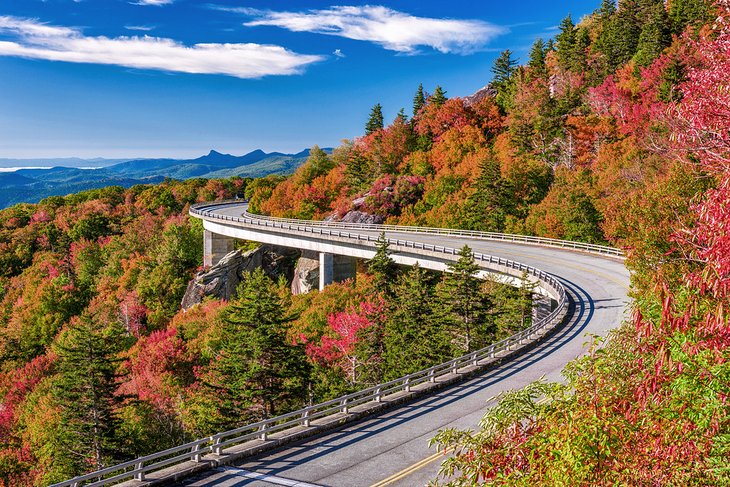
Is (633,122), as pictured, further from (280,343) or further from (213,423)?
(213,423)

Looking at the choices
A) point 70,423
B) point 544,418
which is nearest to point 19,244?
point 70,423

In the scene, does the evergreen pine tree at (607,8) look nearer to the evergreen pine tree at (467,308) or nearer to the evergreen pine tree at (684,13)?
the evergreen pine tree at (684,13)

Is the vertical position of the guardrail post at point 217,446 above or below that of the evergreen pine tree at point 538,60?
below

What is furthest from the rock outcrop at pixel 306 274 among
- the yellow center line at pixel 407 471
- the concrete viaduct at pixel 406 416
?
the yellow center line at pixel 407 471

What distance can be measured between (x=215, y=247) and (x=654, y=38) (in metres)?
67.3

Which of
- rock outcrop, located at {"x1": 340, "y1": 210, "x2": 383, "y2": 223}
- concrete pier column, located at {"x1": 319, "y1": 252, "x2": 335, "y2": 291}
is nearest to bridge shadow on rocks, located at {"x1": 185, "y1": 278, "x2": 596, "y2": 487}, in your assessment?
concrete pier column, located at {"x1": 319, "y1": 252, "x2": 335, "y2": 291}

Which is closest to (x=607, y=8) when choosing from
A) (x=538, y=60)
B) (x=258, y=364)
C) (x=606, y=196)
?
(x=538, y=60)

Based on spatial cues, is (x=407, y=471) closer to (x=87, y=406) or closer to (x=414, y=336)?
(x=87, y=406)

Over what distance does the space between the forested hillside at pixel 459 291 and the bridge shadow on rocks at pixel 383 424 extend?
18.8 ft

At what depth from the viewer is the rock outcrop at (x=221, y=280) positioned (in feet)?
235

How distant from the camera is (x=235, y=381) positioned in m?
32.0

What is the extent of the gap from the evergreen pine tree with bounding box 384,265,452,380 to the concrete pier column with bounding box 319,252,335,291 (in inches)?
1002

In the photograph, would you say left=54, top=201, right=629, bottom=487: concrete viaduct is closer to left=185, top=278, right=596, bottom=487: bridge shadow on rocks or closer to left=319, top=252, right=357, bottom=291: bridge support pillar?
left=185, top=278, right=596, bottom=487: bridge shadow on rocks

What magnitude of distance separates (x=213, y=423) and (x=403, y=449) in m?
Answer: 18.0
